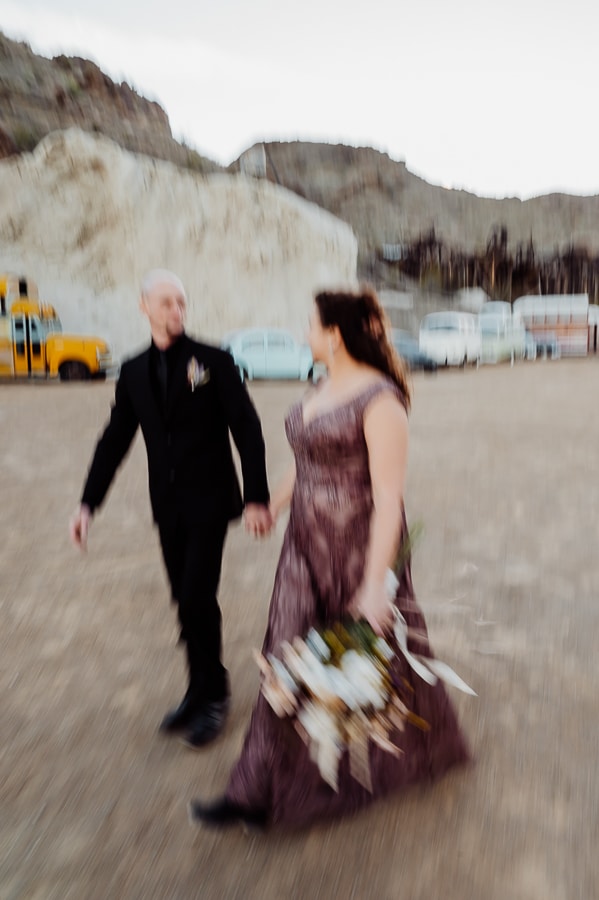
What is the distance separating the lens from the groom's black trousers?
300 cm

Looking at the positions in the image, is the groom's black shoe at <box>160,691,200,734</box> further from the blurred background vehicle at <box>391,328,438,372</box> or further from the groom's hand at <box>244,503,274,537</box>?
the blurred background vehicle at <box>391,328,438,372</box>

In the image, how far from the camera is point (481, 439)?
1120 cm

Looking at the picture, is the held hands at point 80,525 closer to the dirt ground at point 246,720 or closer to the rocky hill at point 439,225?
the dirt ground at point 246,720

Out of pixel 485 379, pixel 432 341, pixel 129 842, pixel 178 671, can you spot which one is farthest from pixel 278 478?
pixel 432 341

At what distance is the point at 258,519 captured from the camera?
9.53 ft

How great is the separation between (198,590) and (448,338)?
24159 mm

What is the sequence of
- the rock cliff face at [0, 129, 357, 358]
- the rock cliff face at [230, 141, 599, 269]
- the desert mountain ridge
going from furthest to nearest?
the rock cliff face at [230, 141, 599, 269] → the desert mountain ridge → the rock cliff face at [0, 129, 357, 358]

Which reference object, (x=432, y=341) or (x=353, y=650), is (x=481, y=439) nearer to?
(x=353, y=650)

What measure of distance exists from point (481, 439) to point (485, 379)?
11.6 meters

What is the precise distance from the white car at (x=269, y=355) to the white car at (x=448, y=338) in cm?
588

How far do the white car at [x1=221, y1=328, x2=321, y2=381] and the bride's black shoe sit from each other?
17978mm

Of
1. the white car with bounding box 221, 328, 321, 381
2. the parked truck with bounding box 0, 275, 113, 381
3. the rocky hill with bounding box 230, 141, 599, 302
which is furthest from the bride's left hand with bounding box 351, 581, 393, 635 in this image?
the rocky hill with bounding box 230, 141, 599, 302

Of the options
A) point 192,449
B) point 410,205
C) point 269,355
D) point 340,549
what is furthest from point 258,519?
point 410,205

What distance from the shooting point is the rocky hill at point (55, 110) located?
3141 cm
